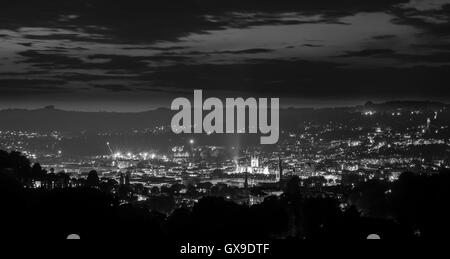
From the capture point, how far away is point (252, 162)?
89.9 meters

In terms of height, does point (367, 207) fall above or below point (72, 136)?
below

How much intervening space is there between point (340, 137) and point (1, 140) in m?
42.2

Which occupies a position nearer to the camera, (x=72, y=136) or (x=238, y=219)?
(x=238, y=219)

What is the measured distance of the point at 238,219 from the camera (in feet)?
71.8
